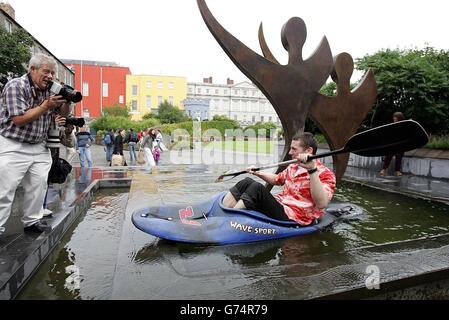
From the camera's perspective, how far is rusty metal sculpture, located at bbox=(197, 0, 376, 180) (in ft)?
16.8

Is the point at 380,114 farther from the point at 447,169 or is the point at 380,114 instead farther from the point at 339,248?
the point at 339,248

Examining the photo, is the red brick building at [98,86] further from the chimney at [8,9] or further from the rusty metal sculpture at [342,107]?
the rusty metal sculpture at [342,107]

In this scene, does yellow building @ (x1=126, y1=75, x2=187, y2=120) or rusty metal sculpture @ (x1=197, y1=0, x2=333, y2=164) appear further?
yellow building @ (x1=126, y1=75, x2=187, y2=120)

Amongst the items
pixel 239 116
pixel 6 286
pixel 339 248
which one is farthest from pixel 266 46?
pixel 239 116

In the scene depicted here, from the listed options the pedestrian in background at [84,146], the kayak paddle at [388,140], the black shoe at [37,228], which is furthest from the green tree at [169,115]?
the kayak paddle at [388,140]

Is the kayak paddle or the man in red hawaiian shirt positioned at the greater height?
the kayak paddle

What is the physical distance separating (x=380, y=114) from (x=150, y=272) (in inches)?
465

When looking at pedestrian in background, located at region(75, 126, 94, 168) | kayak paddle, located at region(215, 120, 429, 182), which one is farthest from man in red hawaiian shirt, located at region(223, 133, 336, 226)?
pedestrian in background, located at region(75, 126, 94, 168)

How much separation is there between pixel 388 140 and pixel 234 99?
277 feet

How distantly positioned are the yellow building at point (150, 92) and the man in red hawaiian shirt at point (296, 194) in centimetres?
6133

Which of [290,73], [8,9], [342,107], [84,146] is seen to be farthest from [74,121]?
[8,9]

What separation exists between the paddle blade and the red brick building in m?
61.0

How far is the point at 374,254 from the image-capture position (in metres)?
3.29

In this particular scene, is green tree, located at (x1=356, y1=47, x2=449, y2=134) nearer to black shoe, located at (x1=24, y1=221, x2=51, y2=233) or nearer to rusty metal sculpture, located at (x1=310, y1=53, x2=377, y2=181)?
rusty metal sculpture, located at (x1=310, y1=53, x2=377, y2=181)
